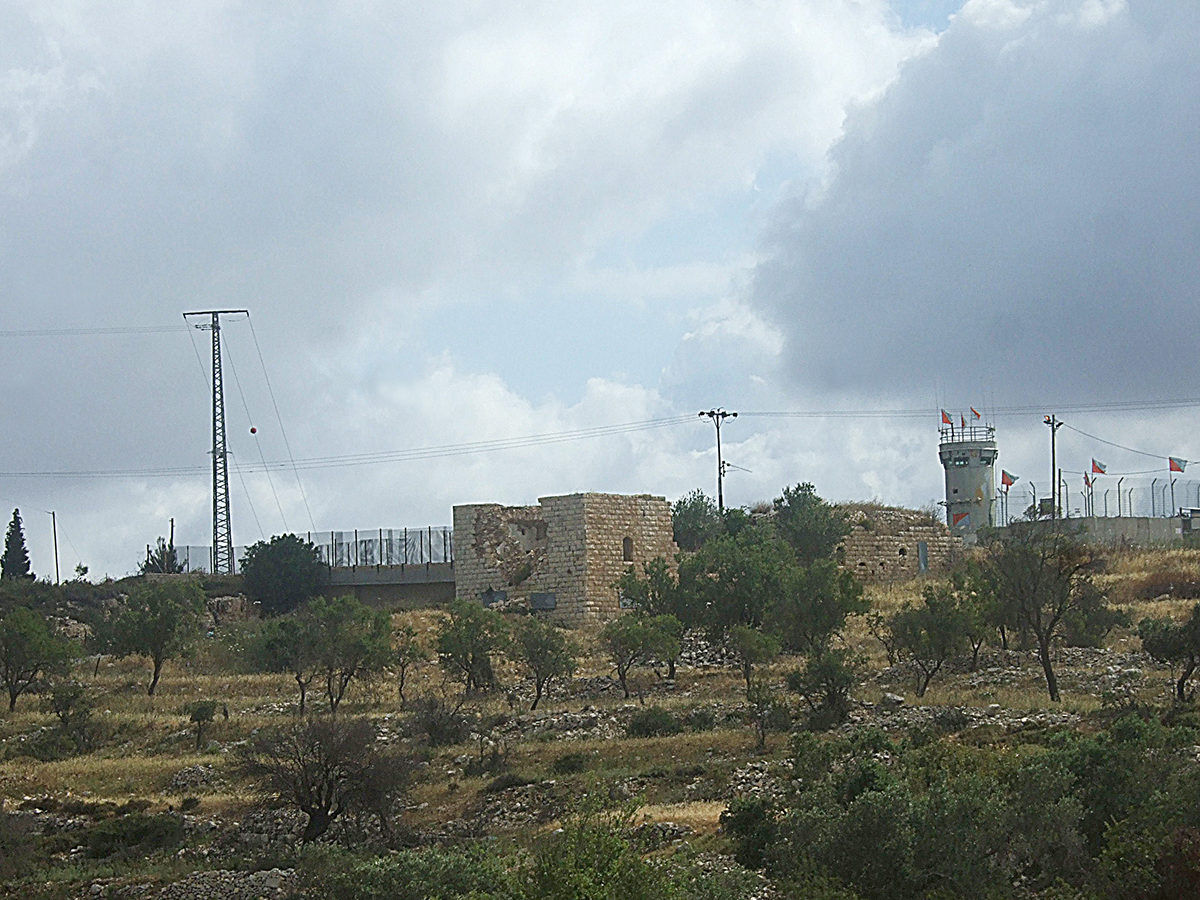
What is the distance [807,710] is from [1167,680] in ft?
22.8

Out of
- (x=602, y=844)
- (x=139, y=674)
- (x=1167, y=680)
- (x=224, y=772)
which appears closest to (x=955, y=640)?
(x=1167, y=680)

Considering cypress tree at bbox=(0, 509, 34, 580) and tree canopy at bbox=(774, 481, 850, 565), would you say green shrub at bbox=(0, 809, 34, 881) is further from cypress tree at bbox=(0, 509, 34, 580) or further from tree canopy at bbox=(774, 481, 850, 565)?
cypress tree at bbox=(0, 509, 34, 580)

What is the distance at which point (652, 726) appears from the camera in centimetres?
2669

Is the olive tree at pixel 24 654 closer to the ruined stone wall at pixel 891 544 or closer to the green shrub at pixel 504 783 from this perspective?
the green shrub at pixel 504 783

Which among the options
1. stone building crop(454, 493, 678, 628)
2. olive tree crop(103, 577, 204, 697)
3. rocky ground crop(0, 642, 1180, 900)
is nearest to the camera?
rocky ground crop(0, 642, 1180, 900)

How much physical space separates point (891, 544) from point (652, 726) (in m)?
26.9

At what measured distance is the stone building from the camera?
45781mm

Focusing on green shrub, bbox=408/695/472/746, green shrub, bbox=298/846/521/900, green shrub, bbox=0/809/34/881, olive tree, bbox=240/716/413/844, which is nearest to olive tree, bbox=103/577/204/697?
green shrub, bbox=408/695/472/746

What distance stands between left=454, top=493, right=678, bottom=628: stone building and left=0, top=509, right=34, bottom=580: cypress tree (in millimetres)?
27212

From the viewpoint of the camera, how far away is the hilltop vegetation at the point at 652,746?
14.5 m

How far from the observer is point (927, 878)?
557 inches

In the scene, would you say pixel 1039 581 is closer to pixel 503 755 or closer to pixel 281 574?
pixel 503 755

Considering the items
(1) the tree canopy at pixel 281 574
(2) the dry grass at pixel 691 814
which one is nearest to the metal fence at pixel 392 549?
(1) the tree canopy at pixel 281 574

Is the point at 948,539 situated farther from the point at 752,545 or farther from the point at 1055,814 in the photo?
the point at 1055,814
